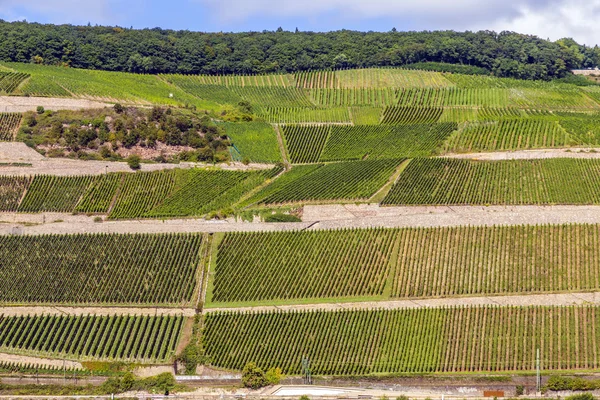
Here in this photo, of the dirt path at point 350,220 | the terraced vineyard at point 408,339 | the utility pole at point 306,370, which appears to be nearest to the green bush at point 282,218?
the dirt path at point 350,220

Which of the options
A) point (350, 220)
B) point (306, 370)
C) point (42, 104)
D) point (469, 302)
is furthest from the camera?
point (42, 104)

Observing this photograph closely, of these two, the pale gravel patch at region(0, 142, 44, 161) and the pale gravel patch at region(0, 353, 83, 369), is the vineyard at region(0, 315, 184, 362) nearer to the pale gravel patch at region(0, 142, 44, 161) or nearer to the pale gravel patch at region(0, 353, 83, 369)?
the pale gravel patch at region(0, 353, 83, 369)

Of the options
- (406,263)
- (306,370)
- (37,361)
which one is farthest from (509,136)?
(37,361)

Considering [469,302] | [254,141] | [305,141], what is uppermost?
[305,141]

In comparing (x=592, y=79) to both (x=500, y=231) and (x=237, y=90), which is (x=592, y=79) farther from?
(x=500, y=231)

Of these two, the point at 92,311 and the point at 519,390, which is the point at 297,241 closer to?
the point at 92,311

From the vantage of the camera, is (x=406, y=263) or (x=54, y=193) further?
(x=54, y=193)

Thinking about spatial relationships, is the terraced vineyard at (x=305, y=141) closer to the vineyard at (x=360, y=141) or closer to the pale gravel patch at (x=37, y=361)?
the vineyard at (x=360, y=141)
